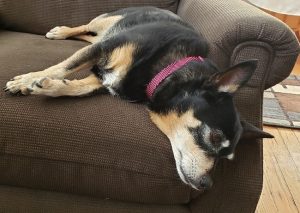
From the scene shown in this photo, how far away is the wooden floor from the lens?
186 centimetres

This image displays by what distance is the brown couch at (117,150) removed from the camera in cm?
117

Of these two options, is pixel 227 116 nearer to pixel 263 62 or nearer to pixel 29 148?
pixel 263 62

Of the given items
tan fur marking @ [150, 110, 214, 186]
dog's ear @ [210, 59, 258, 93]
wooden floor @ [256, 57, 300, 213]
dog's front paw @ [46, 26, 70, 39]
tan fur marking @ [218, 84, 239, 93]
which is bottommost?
wooden floor @ [256, 57, 300, 213]

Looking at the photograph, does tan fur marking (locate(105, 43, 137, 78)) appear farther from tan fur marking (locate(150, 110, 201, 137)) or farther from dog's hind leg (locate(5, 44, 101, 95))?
tan fur marking (locate(150, 110, 201, 137))

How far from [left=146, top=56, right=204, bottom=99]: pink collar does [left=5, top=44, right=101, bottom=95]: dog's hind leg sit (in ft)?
0.78

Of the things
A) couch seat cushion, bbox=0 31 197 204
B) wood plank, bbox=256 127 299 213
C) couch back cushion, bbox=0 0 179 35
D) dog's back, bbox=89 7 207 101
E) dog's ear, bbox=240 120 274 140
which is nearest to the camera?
couch seat cushion, bbox=0 31 197 204

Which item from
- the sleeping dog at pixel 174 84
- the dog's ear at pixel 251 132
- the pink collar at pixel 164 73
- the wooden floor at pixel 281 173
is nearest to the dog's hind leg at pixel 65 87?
the sleeping dog at pixel 174 84

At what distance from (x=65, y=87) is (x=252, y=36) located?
25.1 inches

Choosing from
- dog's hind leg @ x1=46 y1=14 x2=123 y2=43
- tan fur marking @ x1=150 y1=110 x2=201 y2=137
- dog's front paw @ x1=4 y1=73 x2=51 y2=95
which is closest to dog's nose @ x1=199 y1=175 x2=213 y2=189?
tan fur marking @ x1=150 y1=110 x2=201 y2=137

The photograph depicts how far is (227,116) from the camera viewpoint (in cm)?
124

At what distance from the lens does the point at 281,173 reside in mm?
2113

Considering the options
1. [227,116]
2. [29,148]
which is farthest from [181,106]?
[29,148]

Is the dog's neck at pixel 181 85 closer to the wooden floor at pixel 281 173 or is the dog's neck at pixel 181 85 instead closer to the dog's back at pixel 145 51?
the dog's back at pixel 145 51

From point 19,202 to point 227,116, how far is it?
0.71 m
